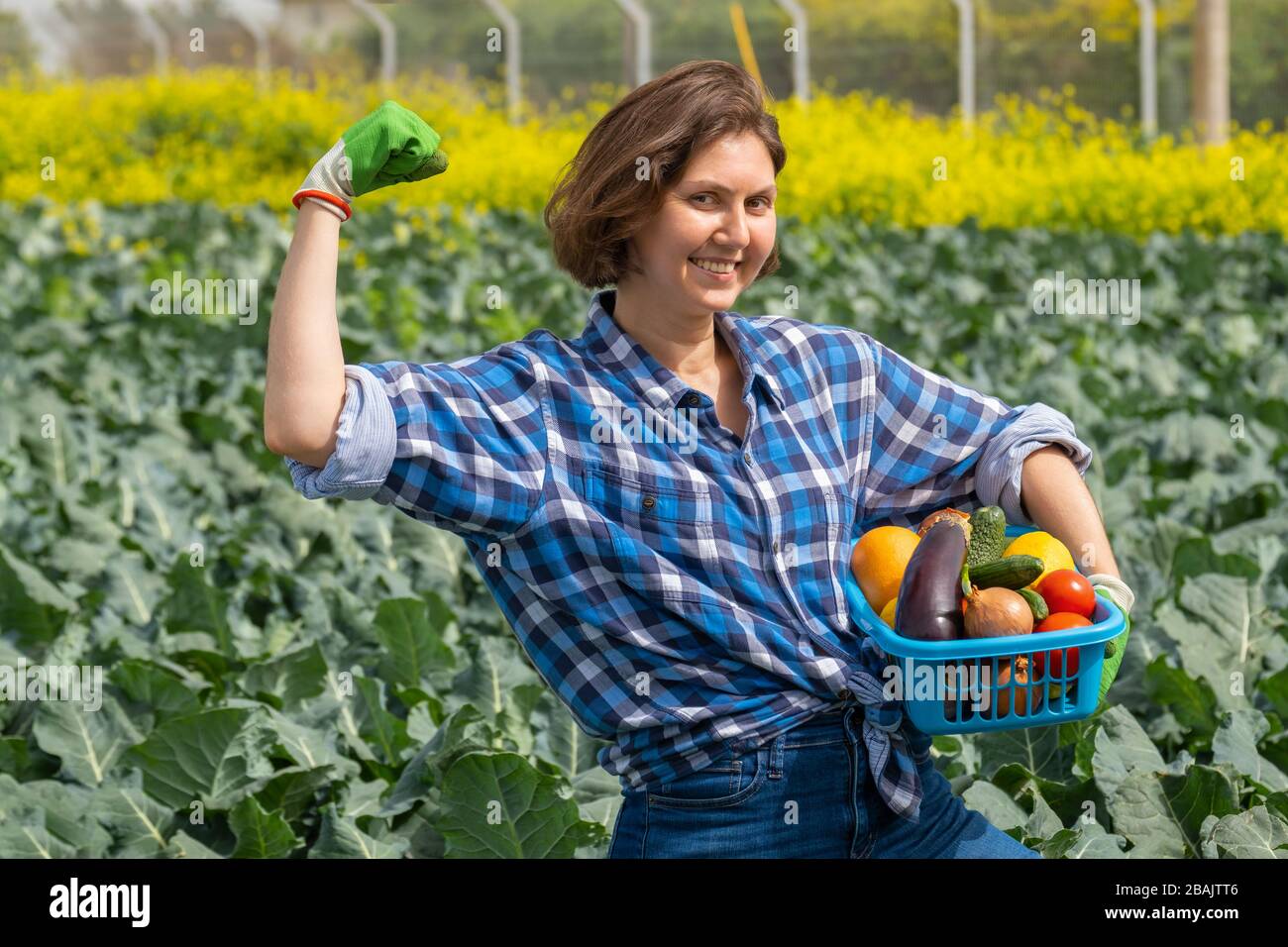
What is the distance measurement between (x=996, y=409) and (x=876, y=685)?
52 cm

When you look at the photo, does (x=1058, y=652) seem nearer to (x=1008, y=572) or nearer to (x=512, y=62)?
(x=1008, y=572)

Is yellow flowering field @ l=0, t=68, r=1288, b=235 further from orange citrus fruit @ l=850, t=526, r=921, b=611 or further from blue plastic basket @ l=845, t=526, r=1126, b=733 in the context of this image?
blue plastic basket @ l=845, t=526, r=1126, b=733

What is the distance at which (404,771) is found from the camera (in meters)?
3.43

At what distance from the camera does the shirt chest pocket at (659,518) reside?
7.65ft

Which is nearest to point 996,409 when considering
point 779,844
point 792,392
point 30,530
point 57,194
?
point 792,392

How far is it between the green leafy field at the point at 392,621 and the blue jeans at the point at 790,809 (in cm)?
47

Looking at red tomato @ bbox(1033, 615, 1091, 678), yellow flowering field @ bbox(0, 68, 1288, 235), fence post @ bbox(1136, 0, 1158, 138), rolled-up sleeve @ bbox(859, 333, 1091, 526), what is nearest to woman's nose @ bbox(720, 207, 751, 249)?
rolled-up sleeve @ bbox(859, 333, 1091, 526)

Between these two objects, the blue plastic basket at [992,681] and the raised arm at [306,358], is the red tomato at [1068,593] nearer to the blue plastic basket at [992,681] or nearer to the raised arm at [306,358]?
the blue plastic basket at [992,681]

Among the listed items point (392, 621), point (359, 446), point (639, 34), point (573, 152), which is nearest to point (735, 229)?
point (359, 446)

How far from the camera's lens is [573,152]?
21234 millimetres

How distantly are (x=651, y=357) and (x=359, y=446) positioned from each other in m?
0.50

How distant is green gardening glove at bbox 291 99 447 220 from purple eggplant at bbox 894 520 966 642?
0.86m

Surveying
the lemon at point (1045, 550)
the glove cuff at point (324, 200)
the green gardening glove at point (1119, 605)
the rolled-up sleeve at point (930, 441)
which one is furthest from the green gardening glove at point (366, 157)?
the green gardening glove at point (1119, 605)

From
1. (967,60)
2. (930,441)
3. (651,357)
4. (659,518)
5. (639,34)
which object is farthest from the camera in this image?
(967,60)
